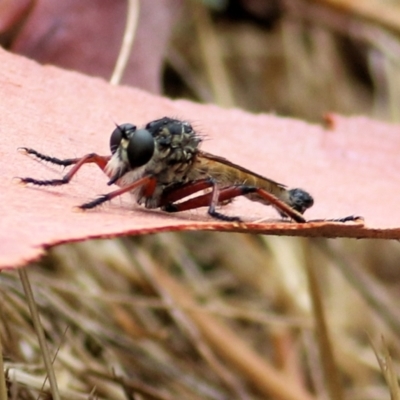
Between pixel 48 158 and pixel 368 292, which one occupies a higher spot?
pixel 48 158

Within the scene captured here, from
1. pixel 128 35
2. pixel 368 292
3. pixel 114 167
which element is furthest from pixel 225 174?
pixel 368 292

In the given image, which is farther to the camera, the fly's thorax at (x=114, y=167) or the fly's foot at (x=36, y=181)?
the fly's thorax at (x=114, y=167)

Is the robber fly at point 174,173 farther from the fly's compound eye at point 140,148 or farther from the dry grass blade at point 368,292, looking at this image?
the dry grass blade at point 368,292

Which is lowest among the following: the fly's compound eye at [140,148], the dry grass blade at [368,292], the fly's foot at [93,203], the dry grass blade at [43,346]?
the dry grass blade at [368,292]

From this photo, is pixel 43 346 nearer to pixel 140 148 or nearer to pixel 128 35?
pixel 140 148

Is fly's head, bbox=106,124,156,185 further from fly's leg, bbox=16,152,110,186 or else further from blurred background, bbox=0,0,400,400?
blurred background, bbox=0,0,400,400

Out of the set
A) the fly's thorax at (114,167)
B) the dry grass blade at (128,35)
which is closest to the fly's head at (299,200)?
the fly's thorax at (114,167)

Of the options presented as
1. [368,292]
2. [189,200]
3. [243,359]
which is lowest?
[243,359]
